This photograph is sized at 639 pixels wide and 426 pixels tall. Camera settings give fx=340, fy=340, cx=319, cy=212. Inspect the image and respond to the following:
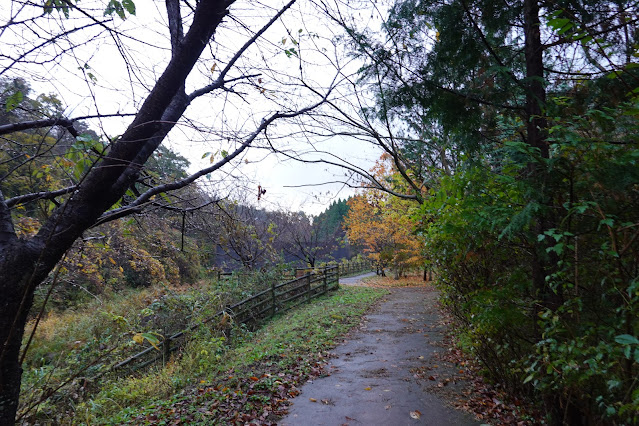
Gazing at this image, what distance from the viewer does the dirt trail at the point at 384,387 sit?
411 centimetres

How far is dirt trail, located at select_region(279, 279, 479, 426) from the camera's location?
13.5 feet

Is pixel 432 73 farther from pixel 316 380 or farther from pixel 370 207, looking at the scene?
pixel 370 207

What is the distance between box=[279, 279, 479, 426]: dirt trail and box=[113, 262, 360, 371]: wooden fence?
2328 millimetres

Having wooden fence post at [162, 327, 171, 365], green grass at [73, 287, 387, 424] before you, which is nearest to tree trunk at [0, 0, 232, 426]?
green grass at [73, 287, 387, 424]

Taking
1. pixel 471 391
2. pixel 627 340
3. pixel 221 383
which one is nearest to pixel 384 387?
pixel 471 391

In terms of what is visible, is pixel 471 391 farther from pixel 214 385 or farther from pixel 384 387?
pixel 214 385

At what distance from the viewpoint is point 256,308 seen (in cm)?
1101

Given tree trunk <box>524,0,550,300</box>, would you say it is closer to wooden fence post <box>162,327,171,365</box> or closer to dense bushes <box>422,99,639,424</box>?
dense bushes <box>422,99,639,424</box>

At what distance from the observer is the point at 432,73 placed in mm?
3873

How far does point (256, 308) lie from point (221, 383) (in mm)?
5722

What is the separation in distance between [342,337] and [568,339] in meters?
6.16

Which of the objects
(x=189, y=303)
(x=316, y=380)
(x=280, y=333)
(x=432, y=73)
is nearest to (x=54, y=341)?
(x=189, y=303)

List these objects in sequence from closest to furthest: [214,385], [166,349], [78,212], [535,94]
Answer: [78,212], [535,94], [214,385], [166,349]

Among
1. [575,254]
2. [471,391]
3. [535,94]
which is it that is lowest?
[471,391]
